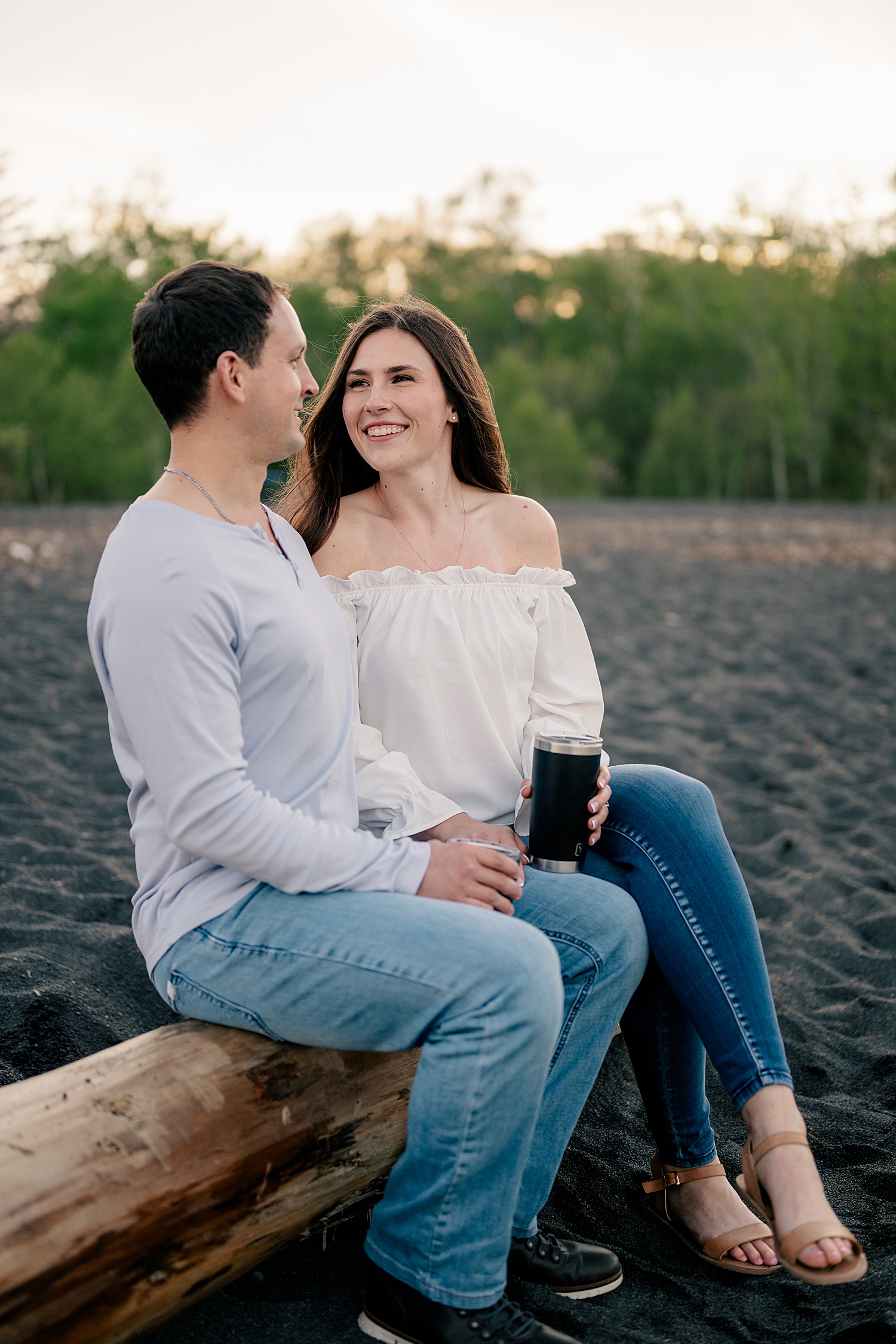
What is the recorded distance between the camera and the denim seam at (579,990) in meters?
2.00

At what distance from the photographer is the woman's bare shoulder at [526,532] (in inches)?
109

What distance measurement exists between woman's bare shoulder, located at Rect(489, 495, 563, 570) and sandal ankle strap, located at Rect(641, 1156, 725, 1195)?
1.41 m

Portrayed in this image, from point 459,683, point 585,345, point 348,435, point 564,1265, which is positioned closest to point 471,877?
point 459,683

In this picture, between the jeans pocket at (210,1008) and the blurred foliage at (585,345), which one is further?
the blurred foliage at (585,345)

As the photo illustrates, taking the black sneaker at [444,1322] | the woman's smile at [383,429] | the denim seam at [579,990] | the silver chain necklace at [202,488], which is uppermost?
the woman's smile at [383,429]

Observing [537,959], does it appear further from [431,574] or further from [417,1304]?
[431,574]

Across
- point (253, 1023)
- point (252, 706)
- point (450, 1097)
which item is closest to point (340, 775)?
point (252, 706)

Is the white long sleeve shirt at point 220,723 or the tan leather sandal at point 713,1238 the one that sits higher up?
the white long sleeve shirt at point 220,723

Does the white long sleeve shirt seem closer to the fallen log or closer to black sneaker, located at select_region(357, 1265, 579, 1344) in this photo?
the fallen log

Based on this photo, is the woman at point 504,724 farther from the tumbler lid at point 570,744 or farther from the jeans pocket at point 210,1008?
the jeans pocket at point 210,1008

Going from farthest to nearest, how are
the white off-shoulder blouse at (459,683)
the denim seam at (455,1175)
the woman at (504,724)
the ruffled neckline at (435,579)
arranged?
the ruffled neckline at (435,579) < the white off-shoulder blouse at (459,683) < the woman at (504,724) < the denim seam at (455,1175)

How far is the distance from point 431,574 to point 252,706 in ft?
2.63

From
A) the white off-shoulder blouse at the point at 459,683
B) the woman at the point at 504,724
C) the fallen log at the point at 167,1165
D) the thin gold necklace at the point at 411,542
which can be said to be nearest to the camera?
the fallen log at the point at 167,1165

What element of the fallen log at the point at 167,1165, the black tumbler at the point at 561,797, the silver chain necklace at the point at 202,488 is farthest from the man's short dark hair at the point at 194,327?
the fallen log at the point at 167,1165
